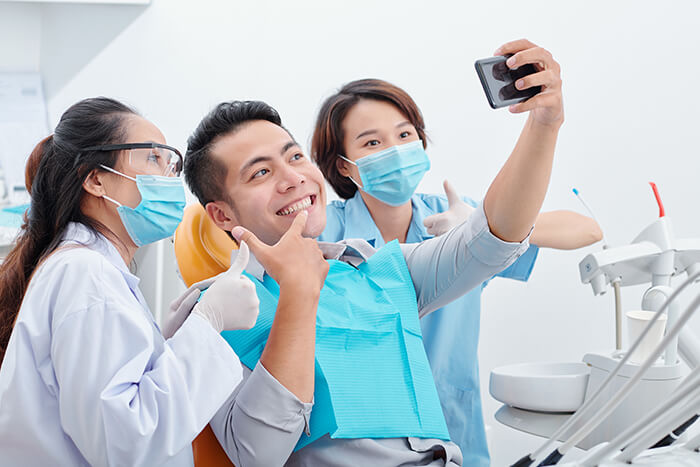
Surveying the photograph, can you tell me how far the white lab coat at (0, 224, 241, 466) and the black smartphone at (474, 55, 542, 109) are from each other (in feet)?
1.93

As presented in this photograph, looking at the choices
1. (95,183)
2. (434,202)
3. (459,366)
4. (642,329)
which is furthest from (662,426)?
(434,202)

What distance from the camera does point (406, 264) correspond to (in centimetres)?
144

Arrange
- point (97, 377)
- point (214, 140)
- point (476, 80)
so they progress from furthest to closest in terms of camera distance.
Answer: point (476, 80) < point (214, 140) < point (97, 377)

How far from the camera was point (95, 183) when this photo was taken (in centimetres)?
131

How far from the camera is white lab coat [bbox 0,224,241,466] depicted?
93 centimetres

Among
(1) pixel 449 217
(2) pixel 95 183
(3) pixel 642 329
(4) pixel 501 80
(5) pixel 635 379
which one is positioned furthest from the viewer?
(1) pixel 449 217

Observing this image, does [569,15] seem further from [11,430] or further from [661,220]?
[11,430]

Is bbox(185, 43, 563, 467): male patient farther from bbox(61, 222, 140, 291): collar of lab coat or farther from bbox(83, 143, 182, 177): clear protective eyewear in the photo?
bbox(61, 222, 140, 291): collar of lab coat

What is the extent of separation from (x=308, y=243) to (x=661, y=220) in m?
0.71

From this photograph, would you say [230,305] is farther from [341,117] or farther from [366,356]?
[341,117]

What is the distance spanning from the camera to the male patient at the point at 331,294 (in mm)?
1117

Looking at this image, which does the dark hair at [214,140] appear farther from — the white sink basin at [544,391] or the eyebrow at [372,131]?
the white sink basin at [544,391]

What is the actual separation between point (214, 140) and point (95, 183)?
0.28 metres

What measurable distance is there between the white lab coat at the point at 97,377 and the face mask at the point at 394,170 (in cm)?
89
